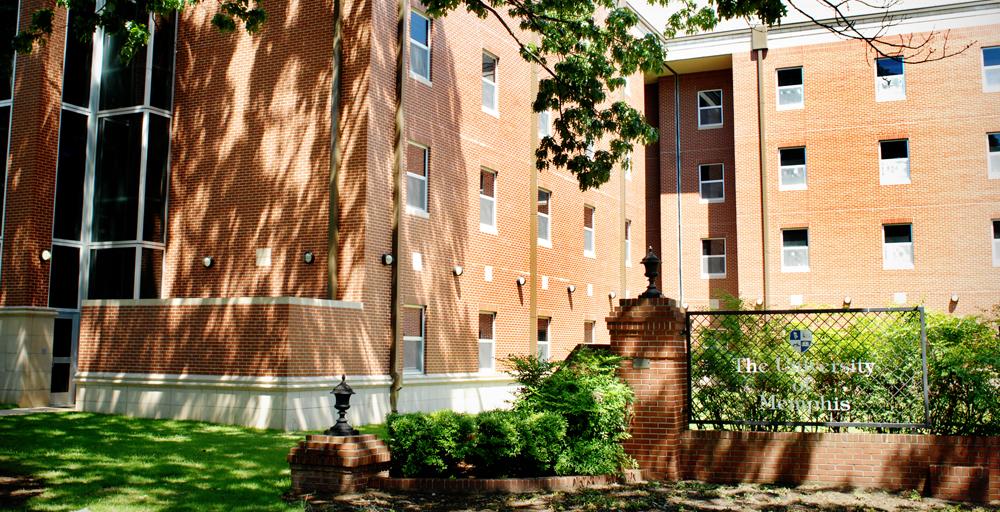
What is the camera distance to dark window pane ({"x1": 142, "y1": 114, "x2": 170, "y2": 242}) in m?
20.6

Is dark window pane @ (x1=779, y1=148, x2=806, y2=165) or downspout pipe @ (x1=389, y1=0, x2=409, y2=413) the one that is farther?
dark window pane @ (x1=779, y1=148, x2=806, y2=165)

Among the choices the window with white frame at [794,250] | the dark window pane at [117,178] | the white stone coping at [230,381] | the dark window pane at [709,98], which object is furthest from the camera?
the dark window pane at [709,98]

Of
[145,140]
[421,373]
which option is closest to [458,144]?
[421,373]

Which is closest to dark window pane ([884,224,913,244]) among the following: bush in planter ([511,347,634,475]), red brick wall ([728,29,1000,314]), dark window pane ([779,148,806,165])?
red brick wall ([728,29,1000,314])

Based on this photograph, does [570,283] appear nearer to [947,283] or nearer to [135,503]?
[947,283]

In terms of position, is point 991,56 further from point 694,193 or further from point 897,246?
point 694,193

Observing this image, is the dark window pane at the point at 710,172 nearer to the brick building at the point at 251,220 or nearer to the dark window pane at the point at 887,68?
the dark window pane at the point at 887,68

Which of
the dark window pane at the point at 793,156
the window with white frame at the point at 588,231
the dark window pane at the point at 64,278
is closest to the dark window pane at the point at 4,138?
the dark window pane at the point at 64,278

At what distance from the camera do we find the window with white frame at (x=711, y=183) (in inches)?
1335

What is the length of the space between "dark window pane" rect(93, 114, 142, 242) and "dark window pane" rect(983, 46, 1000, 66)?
84.9 feet

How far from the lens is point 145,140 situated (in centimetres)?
2055

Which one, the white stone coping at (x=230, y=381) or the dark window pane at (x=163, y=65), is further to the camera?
the dark window pane at (x=163, y=65)

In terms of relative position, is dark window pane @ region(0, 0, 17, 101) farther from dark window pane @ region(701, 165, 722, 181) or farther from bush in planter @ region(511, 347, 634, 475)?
dark window pane @ region(701, 165, 722, 181)

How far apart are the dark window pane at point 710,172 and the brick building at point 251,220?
44.5ft
